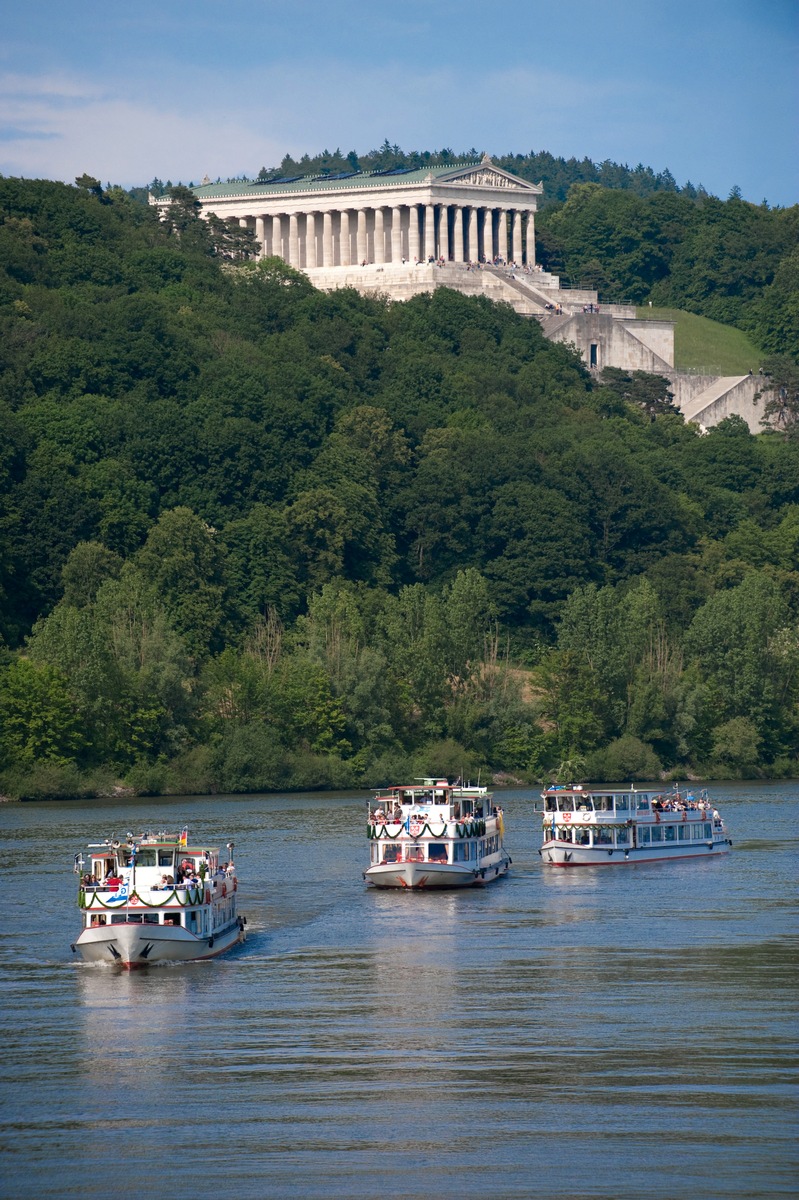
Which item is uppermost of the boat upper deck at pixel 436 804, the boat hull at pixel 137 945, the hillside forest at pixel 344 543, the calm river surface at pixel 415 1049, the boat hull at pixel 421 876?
the hillside forest at pixel 344 543

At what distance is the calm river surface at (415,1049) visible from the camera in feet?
118

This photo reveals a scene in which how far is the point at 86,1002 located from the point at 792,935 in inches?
763

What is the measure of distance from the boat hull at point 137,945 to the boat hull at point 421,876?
53.9 ft

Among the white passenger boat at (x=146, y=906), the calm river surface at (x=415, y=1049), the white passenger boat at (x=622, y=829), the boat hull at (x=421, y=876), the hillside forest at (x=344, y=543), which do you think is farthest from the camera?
the hillside forest at (x=344, y=543)

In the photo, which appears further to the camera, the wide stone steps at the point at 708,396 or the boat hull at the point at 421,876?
the wide stone steps at the point at 708,396

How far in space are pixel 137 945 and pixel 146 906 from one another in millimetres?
958

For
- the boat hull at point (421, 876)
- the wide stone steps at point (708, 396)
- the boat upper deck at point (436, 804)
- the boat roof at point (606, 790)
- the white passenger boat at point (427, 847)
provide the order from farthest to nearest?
the wide stone steps at point (708, 396)
the boat roof at point (606, 790)
the boat upper deck at point (436, 804)
the white passenger boat at point (427, 847)
the boat hull at point (421, 876)

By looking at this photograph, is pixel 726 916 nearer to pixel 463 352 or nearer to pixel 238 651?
pixel 238 651

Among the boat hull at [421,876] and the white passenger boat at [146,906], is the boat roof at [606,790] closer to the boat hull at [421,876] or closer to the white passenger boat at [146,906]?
the boat hull at [421,876]

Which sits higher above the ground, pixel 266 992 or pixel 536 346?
pixel 536 346

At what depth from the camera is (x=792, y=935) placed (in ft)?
196

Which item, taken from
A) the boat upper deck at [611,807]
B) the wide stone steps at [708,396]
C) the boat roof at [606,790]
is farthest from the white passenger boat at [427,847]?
the wide stone steps at [708,396]

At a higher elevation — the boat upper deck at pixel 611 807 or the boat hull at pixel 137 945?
the boat upper deck at pixel 611 807

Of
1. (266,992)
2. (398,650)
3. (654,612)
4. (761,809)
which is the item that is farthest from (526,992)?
(654,612)
